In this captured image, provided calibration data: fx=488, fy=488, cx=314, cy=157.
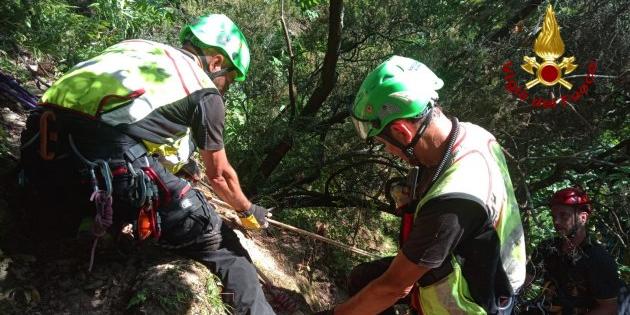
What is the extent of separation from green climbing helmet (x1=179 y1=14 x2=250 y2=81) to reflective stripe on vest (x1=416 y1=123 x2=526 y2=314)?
1.64m

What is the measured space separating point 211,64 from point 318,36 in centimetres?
256

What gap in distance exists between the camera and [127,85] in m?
2.64

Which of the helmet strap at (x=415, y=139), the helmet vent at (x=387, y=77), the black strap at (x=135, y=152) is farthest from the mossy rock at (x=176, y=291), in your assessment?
the helmet vent at (x=387, y=77)

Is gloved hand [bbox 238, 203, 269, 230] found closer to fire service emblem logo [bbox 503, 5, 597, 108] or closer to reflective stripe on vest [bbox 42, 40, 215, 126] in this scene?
reflective stripe on vest [bbox 42, 40, 215, 126]

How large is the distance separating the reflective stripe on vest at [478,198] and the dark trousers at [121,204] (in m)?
1.27

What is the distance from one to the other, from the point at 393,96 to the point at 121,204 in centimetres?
166

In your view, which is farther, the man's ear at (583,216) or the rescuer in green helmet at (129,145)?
the man's ear at (583,216)

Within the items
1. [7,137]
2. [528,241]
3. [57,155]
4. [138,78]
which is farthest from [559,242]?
[7,137]

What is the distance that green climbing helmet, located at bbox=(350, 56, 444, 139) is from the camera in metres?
2.35

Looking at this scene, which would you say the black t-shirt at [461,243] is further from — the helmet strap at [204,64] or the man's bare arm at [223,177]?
the helmet strap at [204,64]

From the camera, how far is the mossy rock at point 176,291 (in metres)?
2.97

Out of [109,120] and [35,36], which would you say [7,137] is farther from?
[35,36]

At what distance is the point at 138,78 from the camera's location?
2.68m

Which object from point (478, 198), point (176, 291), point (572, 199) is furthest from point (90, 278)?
point (572, 199)
